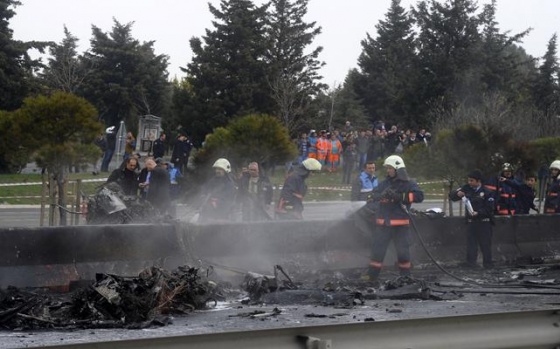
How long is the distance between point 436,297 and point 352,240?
2.98 metres

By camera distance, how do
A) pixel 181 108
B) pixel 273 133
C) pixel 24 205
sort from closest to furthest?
pixel 273 133 → pixel 24 205 → pixel 181 108

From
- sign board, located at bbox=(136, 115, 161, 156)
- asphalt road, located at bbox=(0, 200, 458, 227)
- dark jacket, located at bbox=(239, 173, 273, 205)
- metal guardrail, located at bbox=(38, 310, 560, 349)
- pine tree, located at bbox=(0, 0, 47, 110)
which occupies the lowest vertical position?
asphalt road, located at bbox=(0, 200, 458, 227)

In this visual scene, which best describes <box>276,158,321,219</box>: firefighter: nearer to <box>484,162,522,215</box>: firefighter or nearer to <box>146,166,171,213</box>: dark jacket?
<box>146,166,171,213</box>: dark jacket

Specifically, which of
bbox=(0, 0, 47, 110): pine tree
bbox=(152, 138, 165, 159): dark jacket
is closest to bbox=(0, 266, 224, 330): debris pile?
bbox=(152, 138, 165, 159): dark jacket

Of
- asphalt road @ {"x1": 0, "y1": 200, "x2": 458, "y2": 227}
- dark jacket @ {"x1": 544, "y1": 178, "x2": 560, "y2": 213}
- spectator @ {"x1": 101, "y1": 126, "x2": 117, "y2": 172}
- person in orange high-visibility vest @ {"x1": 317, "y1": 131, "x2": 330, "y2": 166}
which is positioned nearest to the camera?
dark jacket @ {"x1": 544, "y1": 178, "x2": 560, "y2": 213}

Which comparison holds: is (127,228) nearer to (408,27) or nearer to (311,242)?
(311,242)

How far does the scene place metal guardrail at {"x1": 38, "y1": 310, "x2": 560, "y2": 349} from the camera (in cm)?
476

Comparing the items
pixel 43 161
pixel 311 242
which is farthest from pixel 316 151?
pixel 311 242

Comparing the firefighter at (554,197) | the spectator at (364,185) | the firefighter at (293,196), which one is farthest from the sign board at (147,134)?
the spectator at (364,185)

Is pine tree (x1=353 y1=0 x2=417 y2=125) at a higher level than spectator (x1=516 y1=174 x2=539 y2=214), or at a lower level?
higher

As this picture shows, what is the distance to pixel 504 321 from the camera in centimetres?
560

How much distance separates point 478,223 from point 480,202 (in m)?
0.34

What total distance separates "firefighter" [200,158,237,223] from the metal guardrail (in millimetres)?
9583

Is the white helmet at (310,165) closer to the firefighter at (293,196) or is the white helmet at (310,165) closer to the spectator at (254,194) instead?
the firefighter at (293,196)
